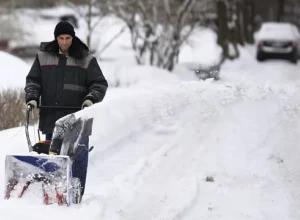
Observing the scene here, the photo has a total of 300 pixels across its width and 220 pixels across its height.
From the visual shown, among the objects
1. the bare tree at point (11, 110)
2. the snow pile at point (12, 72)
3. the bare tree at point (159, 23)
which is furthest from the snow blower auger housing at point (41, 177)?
the bare tree at point (159, 23)

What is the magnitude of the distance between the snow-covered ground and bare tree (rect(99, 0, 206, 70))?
23.2 feet

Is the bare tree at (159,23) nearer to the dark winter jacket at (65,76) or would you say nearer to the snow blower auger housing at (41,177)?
the dark winter jacket at (65,76)

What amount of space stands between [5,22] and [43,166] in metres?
13.9

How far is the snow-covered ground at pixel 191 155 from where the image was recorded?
5.22 m

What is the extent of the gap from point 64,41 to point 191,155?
2456 millimetres

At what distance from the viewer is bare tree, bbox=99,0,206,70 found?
641 inches

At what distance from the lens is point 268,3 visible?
Answer: 45.9 metres

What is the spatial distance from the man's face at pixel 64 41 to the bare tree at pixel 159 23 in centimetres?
1100

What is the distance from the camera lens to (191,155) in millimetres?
7160

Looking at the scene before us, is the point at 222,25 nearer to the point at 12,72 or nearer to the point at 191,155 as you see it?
A: the point at 12,72

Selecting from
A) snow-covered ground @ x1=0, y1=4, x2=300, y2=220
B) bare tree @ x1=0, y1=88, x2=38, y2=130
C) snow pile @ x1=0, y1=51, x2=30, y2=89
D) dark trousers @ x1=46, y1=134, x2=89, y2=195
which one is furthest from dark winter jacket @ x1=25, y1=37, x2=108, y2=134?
snow pile @ x1=0, y1=51, x2=30, y2=89

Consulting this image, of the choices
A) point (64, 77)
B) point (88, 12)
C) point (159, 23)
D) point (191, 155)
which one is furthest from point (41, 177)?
point (88, 12)

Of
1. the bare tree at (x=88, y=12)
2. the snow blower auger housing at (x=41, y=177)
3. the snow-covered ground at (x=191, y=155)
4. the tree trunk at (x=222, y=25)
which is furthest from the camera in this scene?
the tree trunk at (x=222, y=25)

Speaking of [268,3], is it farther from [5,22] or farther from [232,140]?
[232,140]
